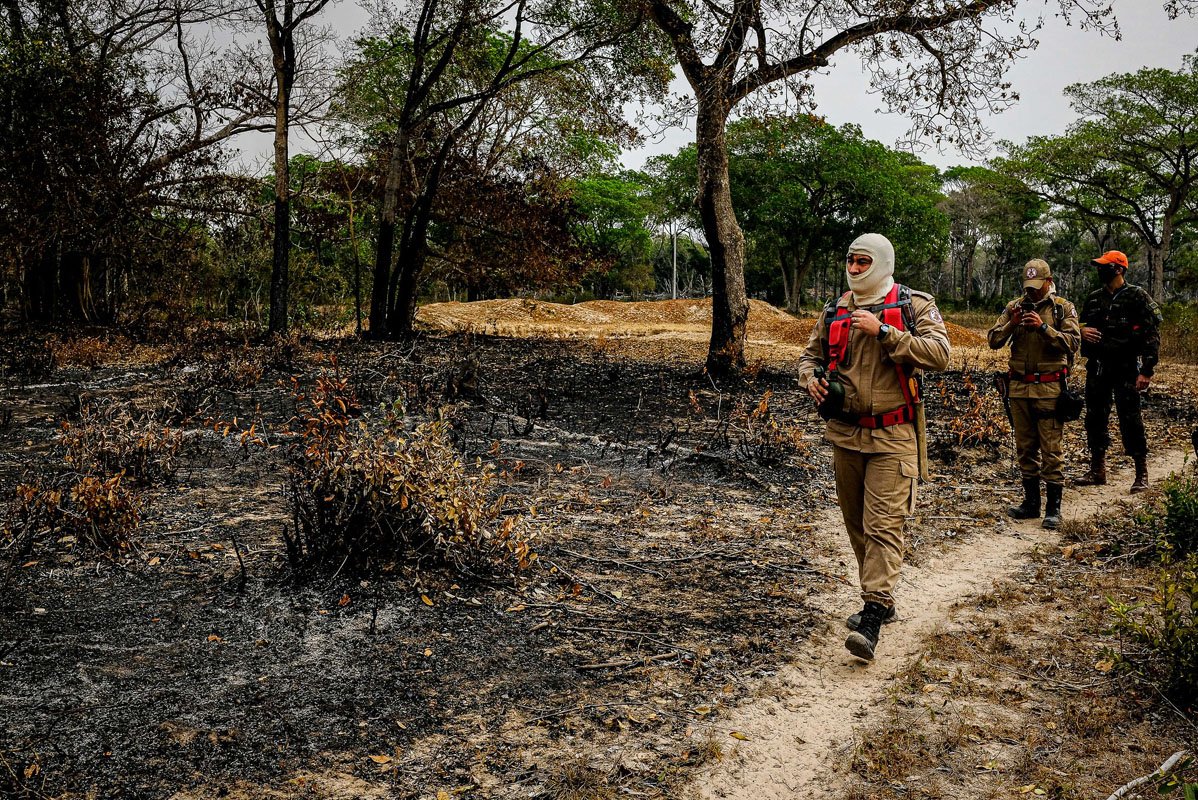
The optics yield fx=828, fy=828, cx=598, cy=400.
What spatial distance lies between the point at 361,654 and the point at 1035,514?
5.14m

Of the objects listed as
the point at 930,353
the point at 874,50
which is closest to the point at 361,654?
the point at 930,353

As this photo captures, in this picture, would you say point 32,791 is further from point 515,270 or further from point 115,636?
point 515,270

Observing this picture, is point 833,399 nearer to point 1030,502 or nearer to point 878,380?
point 878,380

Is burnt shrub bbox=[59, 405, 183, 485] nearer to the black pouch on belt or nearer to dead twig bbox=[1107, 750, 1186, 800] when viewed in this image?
the black pouch on belt

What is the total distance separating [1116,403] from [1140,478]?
2.15ft

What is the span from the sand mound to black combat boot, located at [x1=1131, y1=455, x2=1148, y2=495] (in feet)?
50.8

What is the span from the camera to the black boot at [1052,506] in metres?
6.09

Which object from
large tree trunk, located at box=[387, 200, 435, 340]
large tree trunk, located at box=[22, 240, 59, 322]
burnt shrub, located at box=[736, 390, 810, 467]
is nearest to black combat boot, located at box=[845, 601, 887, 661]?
burnt shrub, located at box=[736, 390, 810, 467]

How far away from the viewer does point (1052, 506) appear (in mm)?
6180

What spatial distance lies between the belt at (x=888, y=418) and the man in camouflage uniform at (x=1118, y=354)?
13.1 ft

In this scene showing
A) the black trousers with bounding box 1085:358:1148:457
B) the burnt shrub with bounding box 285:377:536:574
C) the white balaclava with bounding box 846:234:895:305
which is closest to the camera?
the white balaclava with bounding box 846:234:895:305

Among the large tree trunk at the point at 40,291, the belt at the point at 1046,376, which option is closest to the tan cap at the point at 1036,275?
the belt at the point at 1046,376

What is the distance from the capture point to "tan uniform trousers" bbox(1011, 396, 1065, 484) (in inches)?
241

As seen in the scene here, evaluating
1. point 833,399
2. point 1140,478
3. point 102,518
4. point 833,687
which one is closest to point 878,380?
point 833,399
